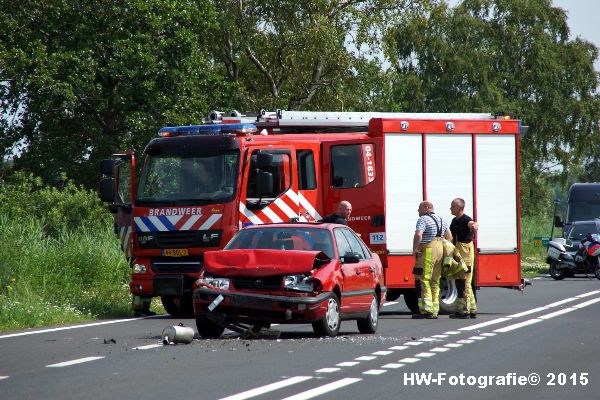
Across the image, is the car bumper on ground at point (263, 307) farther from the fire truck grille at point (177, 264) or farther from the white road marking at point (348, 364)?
the fire truck grille at point (177, 264)

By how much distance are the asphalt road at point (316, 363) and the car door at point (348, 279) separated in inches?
16.3

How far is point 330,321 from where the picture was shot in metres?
16.0

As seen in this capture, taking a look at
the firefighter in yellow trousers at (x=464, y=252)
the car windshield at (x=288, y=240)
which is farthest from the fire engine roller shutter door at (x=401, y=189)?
the car windshield at (x=288, y=240)

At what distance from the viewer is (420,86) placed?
→ 76.9 meters

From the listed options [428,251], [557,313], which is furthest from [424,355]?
[557,313]

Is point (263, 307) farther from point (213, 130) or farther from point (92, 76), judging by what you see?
point (92, 76)

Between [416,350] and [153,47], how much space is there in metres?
32.9

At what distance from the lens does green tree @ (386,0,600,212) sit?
76875 millimetres

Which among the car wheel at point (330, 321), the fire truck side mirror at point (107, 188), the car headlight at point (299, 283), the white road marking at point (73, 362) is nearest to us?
the white road marking at point (73, 362)

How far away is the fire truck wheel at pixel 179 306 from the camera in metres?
21.0

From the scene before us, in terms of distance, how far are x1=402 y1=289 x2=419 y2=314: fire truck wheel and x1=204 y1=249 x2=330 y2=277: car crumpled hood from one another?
582 centimetres

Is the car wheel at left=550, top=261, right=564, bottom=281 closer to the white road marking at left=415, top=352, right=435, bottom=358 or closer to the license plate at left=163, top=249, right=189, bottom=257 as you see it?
the license plate at left=163, top=249, right=189, bottom=257

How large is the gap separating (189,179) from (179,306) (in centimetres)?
211

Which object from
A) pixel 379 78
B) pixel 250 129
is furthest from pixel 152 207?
pixel 379 78
